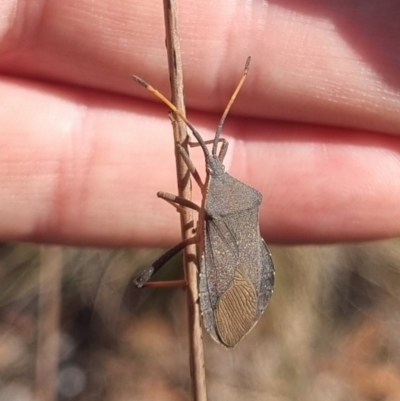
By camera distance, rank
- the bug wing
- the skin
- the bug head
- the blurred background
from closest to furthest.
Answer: the bug wing, the bug head, the skin, the blurred background

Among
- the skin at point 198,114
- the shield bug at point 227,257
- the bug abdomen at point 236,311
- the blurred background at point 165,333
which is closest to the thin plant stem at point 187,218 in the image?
the shield bug at point 227,257

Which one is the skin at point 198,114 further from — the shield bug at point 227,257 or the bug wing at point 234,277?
the bug wing at point 234,277

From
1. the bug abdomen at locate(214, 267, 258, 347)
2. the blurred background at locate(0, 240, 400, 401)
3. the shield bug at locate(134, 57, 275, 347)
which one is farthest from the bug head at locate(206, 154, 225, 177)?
the blurred background at locate(0, 240, 400, 401)

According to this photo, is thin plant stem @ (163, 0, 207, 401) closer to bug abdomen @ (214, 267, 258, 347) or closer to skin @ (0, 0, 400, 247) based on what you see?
bug abdomen @ (214, 267, 258, 347)

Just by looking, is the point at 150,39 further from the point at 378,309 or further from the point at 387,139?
the point at 378,309

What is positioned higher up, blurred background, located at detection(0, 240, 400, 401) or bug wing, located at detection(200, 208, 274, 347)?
bug wing, located at detection(200, 208, 274, 347)

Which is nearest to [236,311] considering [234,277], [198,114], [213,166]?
[234,277]

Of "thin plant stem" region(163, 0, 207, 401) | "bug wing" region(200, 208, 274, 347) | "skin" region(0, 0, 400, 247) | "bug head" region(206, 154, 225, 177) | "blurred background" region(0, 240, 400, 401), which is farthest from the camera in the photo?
"blurred background" region(0, 240, 400, 401)
